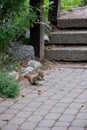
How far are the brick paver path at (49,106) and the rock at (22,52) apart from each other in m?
1.07

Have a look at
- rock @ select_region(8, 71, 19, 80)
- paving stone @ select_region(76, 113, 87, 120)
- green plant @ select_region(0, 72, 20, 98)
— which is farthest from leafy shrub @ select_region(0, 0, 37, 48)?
rock @ select_region(8, 71, 19, 80)

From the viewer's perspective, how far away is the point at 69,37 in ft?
30.0

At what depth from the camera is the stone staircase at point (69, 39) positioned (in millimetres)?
8727

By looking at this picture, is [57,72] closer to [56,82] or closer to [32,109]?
[56,82]

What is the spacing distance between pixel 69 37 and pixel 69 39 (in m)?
0.05

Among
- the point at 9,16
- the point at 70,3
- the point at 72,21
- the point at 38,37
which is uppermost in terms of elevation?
the point at 9,16

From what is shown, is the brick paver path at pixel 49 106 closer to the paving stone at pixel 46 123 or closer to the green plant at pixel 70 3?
the paving stone at pixel 46 123

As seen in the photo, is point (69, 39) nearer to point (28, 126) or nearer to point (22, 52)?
point (22, 52)

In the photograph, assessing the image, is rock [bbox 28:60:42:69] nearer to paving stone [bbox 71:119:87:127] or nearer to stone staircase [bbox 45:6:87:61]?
stone staircase [bbox 45:6:87:61]

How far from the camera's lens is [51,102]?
5.54 meters

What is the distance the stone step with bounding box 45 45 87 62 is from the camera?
28.5ft

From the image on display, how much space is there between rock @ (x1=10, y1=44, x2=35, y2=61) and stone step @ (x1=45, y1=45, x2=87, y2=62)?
1.86 feet

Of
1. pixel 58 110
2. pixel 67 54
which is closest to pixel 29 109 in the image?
pixel 58 110

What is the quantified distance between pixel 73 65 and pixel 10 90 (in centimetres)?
297
